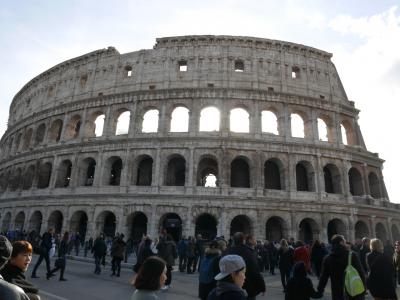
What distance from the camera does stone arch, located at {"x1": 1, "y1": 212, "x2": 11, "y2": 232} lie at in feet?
86.9

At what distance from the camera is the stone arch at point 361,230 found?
74.2 ft

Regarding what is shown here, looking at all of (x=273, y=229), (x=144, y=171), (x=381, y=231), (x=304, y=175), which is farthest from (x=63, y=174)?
(x=381, y=231)

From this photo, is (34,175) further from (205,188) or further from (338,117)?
(338,117)

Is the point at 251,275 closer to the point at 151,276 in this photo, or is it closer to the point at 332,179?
the point at 151,276

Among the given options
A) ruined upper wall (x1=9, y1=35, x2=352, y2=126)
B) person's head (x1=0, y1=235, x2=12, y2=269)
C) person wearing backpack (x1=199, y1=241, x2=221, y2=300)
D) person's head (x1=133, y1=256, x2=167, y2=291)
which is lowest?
person wearing backpack (x1=199, y1=241, x2=221, y2=300)

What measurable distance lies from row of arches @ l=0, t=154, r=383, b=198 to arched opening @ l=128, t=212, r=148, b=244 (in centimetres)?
251

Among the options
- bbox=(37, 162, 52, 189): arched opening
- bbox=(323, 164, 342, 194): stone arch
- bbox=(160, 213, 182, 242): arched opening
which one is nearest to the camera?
bbox=(160, 213, 182, 242): arched opening

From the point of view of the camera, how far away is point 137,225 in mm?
22953

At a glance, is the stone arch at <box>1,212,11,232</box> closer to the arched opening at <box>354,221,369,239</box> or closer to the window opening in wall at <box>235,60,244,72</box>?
the window opening in wall at <box>235,60,244,72</box>

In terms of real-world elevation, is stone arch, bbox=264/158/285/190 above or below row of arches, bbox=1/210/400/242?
above

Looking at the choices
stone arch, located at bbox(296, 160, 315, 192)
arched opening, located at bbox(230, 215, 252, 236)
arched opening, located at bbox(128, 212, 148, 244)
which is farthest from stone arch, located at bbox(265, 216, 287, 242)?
arched opening, located at bbox(128, 212, 148, 244)

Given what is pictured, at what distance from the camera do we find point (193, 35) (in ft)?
84.6

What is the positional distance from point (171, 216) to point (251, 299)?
711 inches

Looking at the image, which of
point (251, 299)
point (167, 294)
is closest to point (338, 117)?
point (167, 294)
